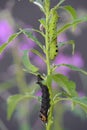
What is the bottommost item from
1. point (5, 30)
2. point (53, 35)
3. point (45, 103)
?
point (45, 103)

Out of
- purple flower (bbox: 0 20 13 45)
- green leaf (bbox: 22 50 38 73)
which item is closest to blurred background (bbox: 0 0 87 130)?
purple flower (bbox: 0 20 13 45)

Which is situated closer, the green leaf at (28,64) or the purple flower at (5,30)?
the green leaf at (28,64)

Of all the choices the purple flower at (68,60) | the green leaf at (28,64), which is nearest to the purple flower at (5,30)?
the purple flower at (68,60)

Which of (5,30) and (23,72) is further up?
(5,30)

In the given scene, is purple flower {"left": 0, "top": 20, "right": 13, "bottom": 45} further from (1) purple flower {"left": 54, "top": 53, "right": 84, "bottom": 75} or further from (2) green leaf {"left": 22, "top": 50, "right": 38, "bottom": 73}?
(2) green leaf {"left": 22, "top": 50, "right": 38, "bottom": 73}

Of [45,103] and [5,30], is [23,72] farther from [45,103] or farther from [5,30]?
[45,103]

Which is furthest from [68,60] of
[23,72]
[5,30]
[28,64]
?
[28,64]

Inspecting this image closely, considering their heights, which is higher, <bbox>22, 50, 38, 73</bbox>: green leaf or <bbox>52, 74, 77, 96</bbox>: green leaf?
<bbox>22, 50, 38, 73</bbox>: green leaf

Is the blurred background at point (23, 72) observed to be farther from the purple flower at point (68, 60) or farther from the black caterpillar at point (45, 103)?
the black caterpillar at point (45, 103)

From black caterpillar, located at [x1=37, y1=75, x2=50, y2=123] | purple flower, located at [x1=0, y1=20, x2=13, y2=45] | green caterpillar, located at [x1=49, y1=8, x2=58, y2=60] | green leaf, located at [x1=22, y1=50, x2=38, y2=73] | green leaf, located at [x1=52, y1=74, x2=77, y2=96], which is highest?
purple flower, located at [x1=0, y1=20, x2=13, y2=45]
